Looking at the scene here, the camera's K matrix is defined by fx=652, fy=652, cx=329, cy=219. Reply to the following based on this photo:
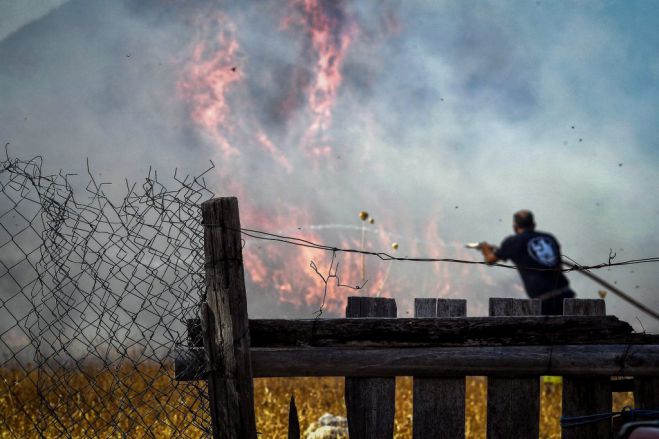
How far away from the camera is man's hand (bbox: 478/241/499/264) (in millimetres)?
11242

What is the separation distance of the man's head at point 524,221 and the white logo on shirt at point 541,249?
0.26 metres

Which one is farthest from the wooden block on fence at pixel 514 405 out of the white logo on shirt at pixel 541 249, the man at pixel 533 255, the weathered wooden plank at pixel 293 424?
the white logo on shirt at pixel 541 249

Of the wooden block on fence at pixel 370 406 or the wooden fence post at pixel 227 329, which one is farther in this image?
the wooden block on fence at pixel 370 406

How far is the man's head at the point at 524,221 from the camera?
36.2ft

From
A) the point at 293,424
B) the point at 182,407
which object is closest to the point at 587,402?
the point at 293,424

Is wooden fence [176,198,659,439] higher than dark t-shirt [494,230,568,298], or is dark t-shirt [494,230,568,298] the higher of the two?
dark t-shirt [494,230,568,298]

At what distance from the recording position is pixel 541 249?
10.8m

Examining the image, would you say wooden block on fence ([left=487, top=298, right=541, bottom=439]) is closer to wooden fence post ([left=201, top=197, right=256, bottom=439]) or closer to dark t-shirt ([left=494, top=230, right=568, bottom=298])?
wooden fence post ([left=201, top=197, right=256, bottom=439])

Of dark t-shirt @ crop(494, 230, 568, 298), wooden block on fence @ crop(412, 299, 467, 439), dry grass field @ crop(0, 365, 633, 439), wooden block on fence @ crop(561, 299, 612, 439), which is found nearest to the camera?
wooden block on fence @ crop(412, 299, 467, 439)

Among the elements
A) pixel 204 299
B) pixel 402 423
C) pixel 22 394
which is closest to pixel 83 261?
pixel 204 299

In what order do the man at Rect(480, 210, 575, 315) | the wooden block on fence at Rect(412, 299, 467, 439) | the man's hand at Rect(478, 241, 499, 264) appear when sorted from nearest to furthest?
the wooden block on fence at Rect(412, 299, 467, 439)
the man at Rect(480, 210, 575, 315)
the man's hand at Rect(478, 241, 499, 264)

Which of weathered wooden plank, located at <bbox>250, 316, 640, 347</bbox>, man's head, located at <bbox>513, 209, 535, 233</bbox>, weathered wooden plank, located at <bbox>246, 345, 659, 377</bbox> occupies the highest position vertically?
man's head, located at <bbox>513, 209, 535, 233</bbox>

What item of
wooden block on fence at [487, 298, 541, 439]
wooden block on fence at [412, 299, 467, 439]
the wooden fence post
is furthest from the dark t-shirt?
the wooden fence post

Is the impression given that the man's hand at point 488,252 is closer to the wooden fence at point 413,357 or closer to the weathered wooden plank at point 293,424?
the wooden fence at point 413,357
